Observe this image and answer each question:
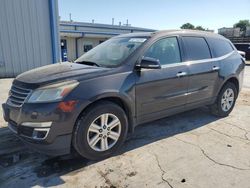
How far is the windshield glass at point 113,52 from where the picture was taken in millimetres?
3854

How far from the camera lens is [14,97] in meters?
3.39

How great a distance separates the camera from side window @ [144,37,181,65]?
13.3ft

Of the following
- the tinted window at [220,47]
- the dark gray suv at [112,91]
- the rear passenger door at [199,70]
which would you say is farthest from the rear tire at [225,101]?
the tinted window at [220,47]

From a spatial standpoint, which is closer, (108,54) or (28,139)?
(28,139)

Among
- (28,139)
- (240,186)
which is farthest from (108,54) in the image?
(240,186)

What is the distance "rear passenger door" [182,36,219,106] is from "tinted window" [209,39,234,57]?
9.3 inches

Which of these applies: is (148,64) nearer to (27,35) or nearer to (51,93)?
(51,93)

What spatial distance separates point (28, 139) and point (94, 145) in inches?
33.2

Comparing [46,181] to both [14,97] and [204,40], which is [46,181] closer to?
[14,97]

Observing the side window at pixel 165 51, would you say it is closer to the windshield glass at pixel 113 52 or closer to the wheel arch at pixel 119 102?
the windshield glass at pixel 113 52

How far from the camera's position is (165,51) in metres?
4.20

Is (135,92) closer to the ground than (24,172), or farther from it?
farther from it

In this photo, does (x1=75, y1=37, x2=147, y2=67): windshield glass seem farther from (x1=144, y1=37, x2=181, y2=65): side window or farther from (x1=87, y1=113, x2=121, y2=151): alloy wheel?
(x1=87, y1=113, x2=121, y2=151): alloy wheel

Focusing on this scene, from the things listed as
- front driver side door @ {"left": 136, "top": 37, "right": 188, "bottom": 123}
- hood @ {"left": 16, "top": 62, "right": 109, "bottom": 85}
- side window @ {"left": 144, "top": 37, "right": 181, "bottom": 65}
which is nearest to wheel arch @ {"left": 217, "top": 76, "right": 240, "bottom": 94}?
front driver side door @ {"left": 136, "top": 37, "right": 188, "bottom": 123}
